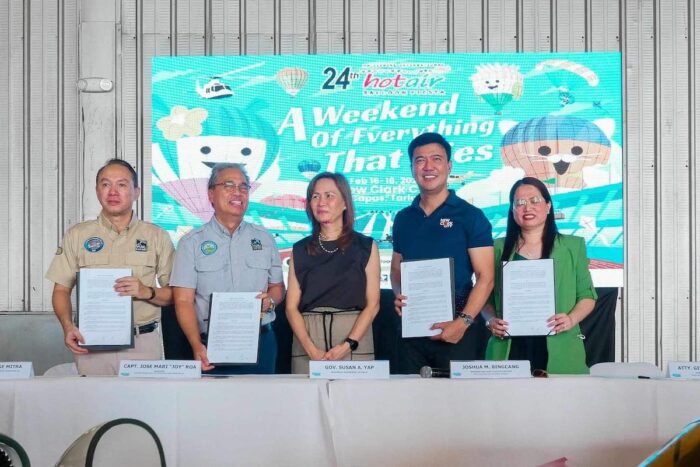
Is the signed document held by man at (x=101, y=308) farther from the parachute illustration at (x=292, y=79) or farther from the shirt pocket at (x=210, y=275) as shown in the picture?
the parachute illustration at (x=292, y=79)

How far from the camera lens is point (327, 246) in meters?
4.05

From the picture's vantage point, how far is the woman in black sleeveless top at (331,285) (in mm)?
3932

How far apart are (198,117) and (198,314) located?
6.35 feet

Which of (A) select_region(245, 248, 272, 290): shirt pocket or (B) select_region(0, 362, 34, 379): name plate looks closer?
(B) select_region(0, 362, 34, 379): name plate

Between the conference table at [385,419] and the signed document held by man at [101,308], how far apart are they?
3.46 feet

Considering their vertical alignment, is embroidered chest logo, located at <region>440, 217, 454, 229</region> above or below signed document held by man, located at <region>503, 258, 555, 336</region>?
above

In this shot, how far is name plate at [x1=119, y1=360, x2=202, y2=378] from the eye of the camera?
3076 mm

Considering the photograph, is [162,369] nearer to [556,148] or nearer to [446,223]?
[446,223]

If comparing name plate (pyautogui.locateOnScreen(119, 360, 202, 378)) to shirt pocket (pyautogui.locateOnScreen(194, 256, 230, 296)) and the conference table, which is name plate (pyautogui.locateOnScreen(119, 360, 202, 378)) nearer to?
the conference table

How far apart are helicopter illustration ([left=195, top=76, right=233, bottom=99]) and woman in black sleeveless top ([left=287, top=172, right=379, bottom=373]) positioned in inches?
71.0

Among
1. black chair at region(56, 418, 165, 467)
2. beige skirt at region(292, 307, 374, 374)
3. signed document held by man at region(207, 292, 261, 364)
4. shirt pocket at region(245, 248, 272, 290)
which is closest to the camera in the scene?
black chair at region(56, 418, 165, 467)

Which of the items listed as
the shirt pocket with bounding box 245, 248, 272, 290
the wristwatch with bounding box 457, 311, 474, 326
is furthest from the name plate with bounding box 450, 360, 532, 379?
the shirt pocket with bounding box 245, 248, 272, 290

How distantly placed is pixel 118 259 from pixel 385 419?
6.15 ft

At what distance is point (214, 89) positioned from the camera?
5.60m
